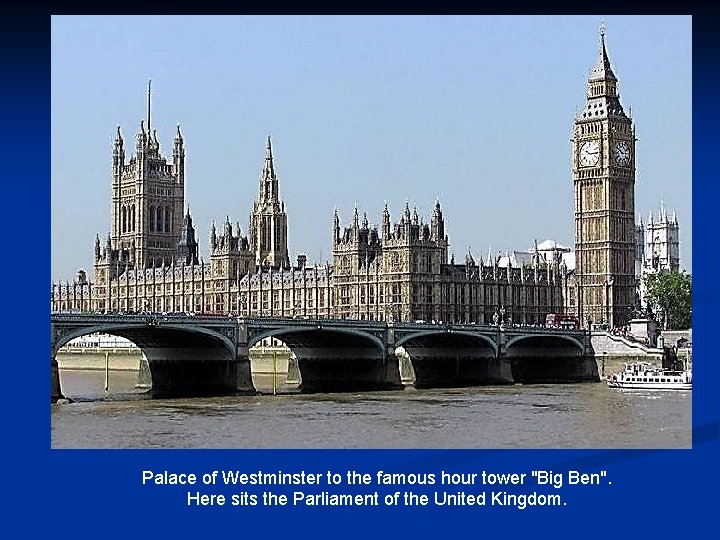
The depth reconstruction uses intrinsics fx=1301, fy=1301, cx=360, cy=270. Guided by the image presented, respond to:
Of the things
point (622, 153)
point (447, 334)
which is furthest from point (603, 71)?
point (447, 334)

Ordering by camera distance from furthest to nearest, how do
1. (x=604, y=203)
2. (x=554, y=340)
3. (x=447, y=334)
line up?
1. (x=604, y=203)
2. (x=554, y=340)
3. (x=447, y=334)

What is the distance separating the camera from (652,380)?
2750 centimetres

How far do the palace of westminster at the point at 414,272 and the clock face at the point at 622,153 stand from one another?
0.12 feet

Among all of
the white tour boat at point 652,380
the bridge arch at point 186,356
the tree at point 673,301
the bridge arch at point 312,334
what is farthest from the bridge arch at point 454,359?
the tree at point 673,301

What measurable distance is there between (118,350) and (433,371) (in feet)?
42.2

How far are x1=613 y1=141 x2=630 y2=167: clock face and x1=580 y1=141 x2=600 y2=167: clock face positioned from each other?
0.62 m

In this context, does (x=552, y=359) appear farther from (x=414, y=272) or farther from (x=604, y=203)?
(x=604, y=203)

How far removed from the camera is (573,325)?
42250 mm

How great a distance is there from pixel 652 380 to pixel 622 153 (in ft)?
65.3

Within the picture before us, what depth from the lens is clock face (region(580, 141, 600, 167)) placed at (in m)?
45.7

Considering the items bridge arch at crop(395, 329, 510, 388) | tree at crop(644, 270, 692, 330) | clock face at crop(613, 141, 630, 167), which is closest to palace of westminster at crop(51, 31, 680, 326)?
clock face at crop(613, 141, 630, 167)

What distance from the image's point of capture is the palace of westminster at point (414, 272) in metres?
41.7
